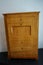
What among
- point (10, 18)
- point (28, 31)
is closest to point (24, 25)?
point (28, 31)

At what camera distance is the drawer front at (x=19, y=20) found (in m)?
2.16

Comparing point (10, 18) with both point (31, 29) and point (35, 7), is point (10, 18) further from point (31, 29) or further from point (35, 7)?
point (35, 7)

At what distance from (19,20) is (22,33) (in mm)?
281

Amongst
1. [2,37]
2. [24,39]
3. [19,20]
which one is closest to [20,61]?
[24,39]

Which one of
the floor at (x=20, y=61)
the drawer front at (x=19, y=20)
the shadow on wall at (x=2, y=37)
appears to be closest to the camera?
the drawer front at (x=19, y=20)

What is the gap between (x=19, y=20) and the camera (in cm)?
220

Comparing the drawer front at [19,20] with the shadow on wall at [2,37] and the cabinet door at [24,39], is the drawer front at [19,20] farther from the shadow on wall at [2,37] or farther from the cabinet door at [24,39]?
the shadow on wall at [2,37]

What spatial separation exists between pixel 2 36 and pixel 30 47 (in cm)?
86

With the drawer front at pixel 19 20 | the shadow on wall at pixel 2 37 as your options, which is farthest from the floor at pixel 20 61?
the drawer front at pixel 19 20

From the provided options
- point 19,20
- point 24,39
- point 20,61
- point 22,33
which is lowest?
point 20,61

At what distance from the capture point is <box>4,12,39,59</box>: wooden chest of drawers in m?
2.17

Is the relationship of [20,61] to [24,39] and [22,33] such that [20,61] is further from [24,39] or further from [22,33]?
[22,33]

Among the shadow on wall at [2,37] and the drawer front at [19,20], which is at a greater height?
the drawer front at [19,20]

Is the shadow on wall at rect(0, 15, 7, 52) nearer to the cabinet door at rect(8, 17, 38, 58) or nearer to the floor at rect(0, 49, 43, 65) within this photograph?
the floor at rect(0, 49, 43, 65)
